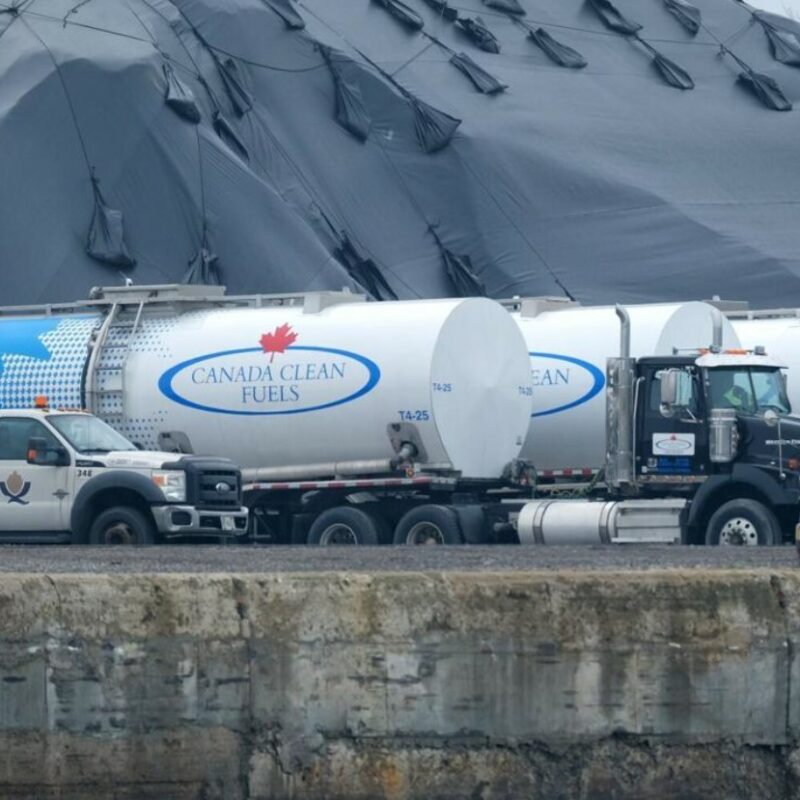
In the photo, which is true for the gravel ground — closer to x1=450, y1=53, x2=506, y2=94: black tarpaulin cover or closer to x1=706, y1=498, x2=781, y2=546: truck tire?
x1=706, y1=498, x2=781, y2=546: truck tire

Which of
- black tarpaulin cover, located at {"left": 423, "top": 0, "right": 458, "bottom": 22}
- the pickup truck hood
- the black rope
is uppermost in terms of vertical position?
black tarpaulin cover, located at {"left": 423, "top": 0, "right": 458, "bottom": 22}

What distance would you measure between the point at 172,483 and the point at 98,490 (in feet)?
2.66

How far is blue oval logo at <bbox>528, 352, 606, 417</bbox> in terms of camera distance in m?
25.2

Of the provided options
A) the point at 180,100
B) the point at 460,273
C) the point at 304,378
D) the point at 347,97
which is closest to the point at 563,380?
the point at 304,378

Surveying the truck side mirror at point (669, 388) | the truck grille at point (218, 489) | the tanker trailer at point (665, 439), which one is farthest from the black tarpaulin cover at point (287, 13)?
the truck grille at point (218, 489)

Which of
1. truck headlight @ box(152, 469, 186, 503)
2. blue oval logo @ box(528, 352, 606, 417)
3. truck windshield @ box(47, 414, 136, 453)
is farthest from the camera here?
blue oval logo @ box(528, 352, 606, 417)

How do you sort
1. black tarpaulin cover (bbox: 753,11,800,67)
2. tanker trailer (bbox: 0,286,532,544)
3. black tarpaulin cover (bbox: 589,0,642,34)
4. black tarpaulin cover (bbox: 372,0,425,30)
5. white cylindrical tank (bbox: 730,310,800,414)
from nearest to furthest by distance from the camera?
tanker trailer (bbox: 0,286,532,544) < white cylindrical tank (bbox: 730,310,800,414) < black tarpaulin cover (bbox: 372,0,425,30) < black tarpaulin cover (bbox: 589,0,642,34) < black tarpaulin cover (bbox: 753,11,800,67)

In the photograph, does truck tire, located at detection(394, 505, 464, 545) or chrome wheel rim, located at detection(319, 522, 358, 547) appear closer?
truck tire, located at detection(394, 505, 464, 545)

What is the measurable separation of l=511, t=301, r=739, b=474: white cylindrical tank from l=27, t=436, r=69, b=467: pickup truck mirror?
22.2 feet

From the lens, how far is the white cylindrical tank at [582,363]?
25.1m

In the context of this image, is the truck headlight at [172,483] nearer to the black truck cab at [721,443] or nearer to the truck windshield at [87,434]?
the truck windshield at [87,434]

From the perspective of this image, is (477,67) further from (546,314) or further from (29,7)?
(546,314)

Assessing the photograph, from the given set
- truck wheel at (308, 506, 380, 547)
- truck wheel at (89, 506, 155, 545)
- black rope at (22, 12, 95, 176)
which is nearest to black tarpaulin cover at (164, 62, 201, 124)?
black rope at (22, 12, 95, 176)

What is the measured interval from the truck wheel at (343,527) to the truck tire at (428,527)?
350 millimetres
